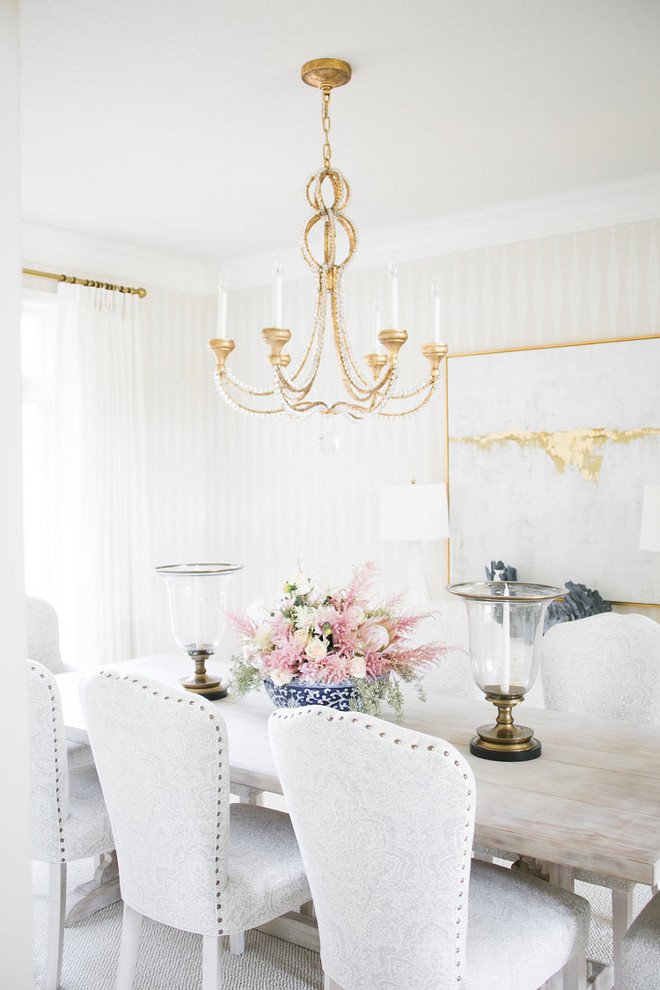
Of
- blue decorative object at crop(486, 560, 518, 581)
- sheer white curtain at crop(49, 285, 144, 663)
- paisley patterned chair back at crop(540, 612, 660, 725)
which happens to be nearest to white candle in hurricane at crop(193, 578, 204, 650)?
paisley patterned chair back at crop(540, 612, 660, 725)

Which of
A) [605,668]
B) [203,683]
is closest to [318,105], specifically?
[203,683]

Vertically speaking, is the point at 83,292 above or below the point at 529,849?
above

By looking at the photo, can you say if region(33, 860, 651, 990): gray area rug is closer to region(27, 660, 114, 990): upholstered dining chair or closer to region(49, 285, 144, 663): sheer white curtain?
region(27, 660, 114, 990): upholstered dining chair

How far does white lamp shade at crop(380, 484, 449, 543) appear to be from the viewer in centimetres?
390

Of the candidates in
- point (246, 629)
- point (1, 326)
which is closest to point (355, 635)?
point (246, 629)

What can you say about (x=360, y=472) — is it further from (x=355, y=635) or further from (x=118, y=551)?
(x=355, y=635)

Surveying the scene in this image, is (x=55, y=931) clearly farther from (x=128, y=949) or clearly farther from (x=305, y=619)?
(x=305, y=619)

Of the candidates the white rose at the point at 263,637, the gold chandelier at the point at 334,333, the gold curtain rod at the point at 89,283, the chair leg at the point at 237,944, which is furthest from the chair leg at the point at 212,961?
the gold curtain rod at the point at 89,283

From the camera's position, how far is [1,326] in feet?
3.51

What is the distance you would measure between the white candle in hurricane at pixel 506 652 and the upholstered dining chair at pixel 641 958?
0.56 metres

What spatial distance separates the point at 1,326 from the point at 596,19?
1.97m

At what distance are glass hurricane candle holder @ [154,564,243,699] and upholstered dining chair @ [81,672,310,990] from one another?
615 mm

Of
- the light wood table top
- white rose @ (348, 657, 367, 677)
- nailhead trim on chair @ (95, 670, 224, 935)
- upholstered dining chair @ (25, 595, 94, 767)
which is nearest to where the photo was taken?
the light wood table top

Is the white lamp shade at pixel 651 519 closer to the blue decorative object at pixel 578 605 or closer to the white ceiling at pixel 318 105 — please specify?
the blue decorative object at pixel 578 605
